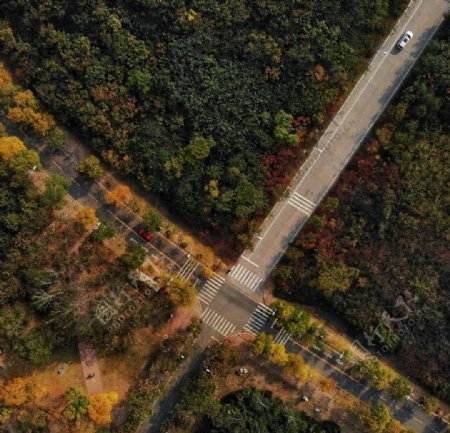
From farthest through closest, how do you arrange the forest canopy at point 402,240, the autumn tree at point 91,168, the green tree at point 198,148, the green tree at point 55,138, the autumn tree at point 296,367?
the green tree at point 55,138 → the autumn tree at point 91,168 → the green tree at point 198,148 → the forest canopy at point 402,240 → the autumn tree at point 296,367

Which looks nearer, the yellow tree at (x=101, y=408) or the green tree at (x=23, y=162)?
the yellow tree at (x=101, y=408)

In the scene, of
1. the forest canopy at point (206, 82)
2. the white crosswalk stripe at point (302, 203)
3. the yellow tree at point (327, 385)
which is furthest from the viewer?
the white crosswalk stripe at point (302, 203)

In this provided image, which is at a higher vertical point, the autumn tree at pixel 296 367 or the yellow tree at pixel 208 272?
the yellow tree at pixel 208 272

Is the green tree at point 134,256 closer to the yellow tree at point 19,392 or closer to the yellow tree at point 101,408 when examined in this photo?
the yellow tree at point 101,408

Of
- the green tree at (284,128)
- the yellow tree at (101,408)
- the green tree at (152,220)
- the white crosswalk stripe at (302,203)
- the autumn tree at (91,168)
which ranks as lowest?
the yellow tree at (101,408)

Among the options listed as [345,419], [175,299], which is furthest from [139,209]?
[345,419]

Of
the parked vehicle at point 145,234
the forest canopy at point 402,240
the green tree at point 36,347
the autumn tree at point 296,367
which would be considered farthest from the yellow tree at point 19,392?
the forest canopy at point 402,240

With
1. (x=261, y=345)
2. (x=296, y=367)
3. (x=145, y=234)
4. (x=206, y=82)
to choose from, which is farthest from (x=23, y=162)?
(x=296, y=367)

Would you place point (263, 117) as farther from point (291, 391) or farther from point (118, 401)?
point (118, 401)
